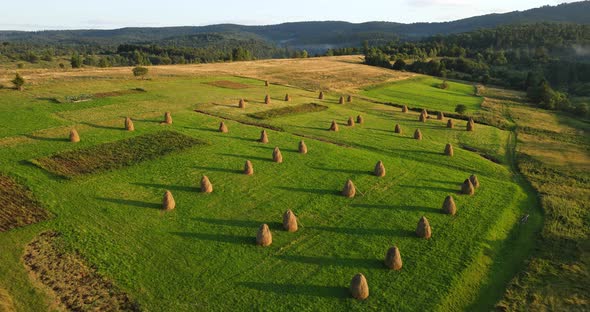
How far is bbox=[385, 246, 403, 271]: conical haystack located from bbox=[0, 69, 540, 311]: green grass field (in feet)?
1.82

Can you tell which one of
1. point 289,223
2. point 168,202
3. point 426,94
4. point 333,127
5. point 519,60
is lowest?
point 289,223

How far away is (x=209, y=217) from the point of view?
2889cm

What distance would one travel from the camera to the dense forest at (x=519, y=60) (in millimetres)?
104181

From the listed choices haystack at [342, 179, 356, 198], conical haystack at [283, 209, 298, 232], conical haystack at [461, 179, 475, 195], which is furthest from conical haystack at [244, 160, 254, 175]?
conical haystack at [461, 179, 475, 195]

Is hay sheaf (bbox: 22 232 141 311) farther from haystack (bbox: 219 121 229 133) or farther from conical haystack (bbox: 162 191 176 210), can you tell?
haystack (bbox: 219 121 229 133)

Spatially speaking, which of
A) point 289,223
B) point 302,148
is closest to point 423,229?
point 289,223

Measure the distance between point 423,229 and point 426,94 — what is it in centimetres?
6920

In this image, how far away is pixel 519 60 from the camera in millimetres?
144250

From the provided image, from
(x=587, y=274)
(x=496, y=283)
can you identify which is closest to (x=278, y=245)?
(x=496, y=283)

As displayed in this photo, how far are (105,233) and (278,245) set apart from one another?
11.1 meters

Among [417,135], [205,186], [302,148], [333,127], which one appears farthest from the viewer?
[333,127]

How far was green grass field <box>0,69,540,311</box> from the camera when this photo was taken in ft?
72.0

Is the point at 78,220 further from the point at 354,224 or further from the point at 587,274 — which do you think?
the point at 587,274

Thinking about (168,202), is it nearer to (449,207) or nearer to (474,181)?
(449,207)
